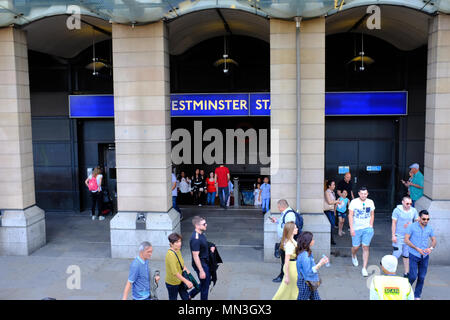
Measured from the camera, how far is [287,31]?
9672mm

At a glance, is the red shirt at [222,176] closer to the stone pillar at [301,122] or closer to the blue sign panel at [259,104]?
the blue sign panel at [259,104]

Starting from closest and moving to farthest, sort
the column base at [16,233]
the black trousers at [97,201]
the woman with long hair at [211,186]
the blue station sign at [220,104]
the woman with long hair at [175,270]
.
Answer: the woman with long hair at [175,270] < the column base at [16,233] < the black trousers at [97,201] < the blue station sign at [220,104] < the woman with long hair at [211,186]

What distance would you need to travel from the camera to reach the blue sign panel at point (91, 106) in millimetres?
14344

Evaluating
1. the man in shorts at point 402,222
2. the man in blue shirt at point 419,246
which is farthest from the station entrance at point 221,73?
the man in blue shirt at point 419,246

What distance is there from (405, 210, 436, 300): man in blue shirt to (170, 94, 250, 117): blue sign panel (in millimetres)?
7033

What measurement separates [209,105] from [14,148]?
5614mm

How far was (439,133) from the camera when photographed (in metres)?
9.80

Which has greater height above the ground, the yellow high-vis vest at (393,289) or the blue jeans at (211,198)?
the yellow high-vis vest at (393,289)

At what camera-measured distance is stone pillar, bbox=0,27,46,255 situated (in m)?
10.5

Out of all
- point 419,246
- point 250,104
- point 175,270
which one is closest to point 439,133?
point 419,246

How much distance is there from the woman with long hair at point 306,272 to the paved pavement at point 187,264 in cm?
193

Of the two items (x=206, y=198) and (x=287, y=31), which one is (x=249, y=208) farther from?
(x=287, y=31)

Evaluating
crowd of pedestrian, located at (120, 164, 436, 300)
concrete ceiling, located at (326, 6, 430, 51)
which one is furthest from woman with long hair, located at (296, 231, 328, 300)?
concrete ceiling, located at (326, 6, 430, 51)
